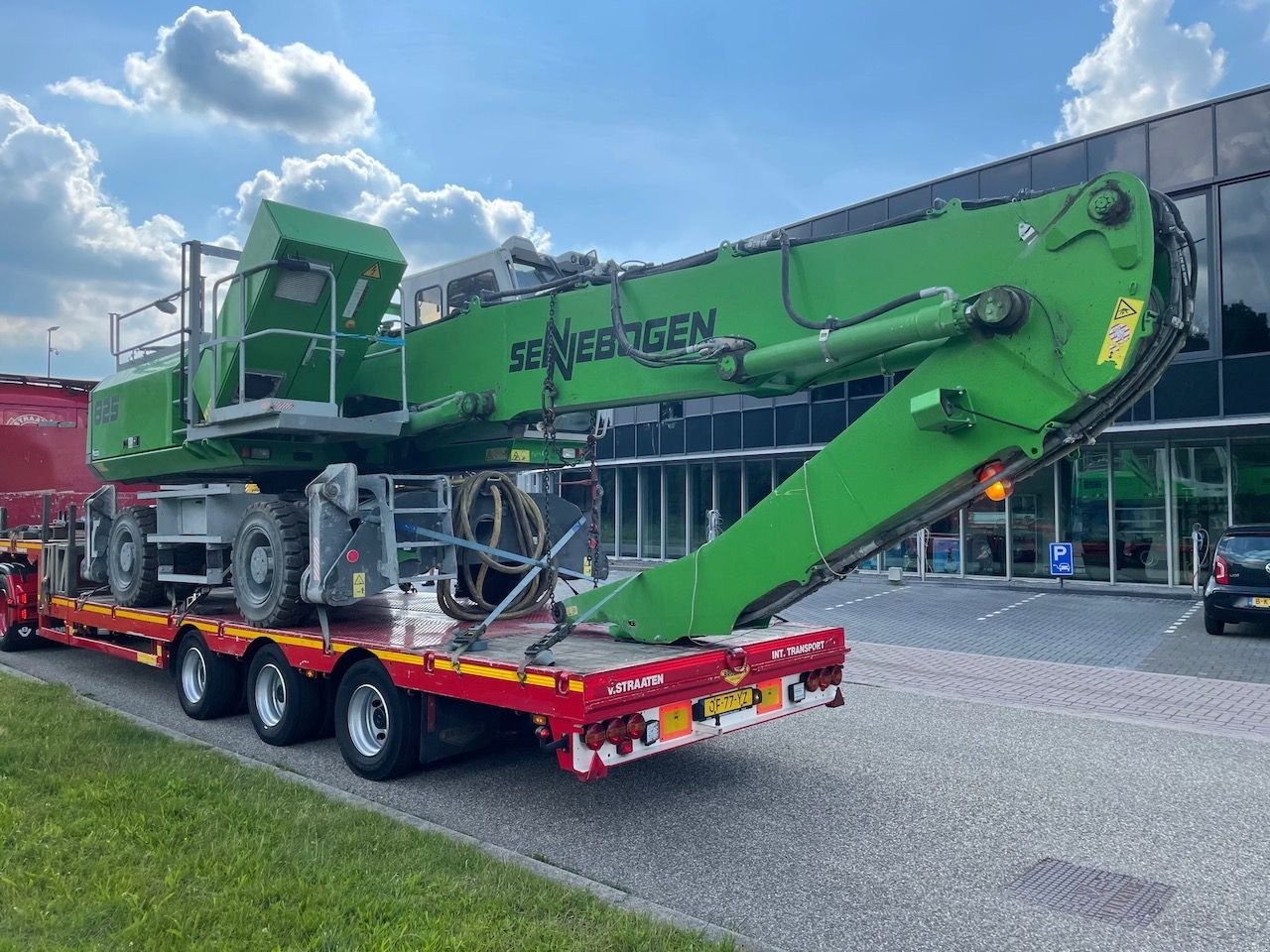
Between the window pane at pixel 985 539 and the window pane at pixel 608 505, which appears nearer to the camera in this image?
the window pane at pixel 985 539

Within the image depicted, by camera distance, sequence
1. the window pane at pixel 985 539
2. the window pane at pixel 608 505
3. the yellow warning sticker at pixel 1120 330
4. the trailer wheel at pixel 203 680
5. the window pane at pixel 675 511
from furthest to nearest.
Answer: the window pane at pixel 608 505, the window pane at pixel 675 511, the window pane at pixel 985 539, the trailer wheel at pixel 203 680, the yellow warning sticker at pixel 1120 330

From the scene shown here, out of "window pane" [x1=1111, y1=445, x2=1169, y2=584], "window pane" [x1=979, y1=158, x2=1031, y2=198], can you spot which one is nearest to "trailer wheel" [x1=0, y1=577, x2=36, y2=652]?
"window pane" [x1=979, y1=158, x2=1031, y2=198]

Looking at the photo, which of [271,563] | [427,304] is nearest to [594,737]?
[271,563]

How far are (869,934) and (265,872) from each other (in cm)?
275

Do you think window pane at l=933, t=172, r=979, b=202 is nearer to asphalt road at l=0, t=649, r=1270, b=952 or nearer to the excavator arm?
asphalt road at l=0, t=649, r=1270, b=952

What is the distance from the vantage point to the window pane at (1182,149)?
16953mm

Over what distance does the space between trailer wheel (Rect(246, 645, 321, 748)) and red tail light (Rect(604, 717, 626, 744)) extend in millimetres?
3106

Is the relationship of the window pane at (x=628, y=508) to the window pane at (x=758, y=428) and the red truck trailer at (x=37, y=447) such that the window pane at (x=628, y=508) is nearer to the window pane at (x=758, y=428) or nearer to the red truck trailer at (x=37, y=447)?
the window pane at (x=758, y=428)

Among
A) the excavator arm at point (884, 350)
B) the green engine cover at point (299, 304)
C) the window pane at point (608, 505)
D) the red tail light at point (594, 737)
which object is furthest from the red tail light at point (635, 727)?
the window pane at point (608, 505)

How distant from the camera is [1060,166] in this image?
18.6 m

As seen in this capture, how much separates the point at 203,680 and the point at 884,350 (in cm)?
641

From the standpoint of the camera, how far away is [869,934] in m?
4.27

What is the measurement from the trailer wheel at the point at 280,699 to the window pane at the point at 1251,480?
54.8 feet

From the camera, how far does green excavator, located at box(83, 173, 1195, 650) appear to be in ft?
15.3
